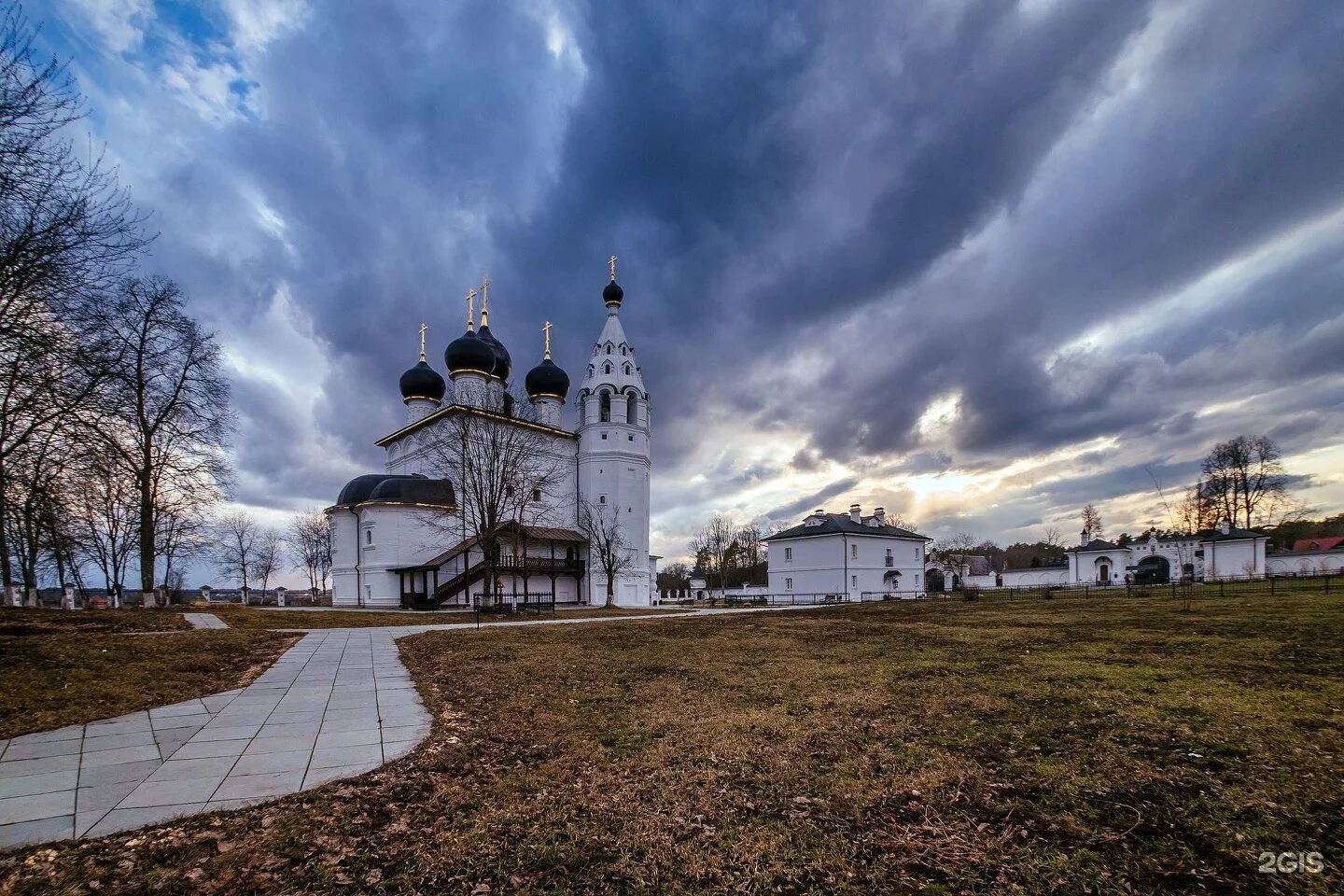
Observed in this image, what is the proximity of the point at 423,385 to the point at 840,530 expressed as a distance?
104 ft

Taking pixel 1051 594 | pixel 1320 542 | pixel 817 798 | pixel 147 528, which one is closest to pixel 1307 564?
pixel 1051 594

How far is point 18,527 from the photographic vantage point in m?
11.7

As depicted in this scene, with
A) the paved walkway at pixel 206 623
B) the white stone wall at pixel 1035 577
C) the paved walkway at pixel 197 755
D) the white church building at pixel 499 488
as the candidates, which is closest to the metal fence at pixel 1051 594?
the white stone wall at pixel 1035 577

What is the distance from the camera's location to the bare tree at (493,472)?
92.5ft

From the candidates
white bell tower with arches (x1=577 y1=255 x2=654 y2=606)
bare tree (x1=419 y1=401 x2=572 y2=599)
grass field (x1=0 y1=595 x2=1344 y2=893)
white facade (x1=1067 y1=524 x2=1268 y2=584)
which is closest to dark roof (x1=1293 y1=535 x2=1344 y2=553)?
white facade (x1=1067 y1=524 x2=1268 y2=584)

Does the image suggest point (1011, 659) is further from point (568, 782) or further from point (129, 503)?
point (129, 503)

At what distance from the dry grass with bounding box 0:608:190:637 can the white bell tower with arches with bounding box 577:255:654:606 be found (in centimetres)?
2398

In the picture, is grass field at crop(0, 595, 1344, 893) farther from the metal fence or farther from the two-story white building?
the two-story white building

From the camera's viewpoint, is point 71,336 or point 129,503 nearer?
point 71,336

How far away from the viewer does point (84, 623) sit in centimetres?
1346

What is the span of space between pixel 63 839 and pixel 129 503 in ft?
76.8

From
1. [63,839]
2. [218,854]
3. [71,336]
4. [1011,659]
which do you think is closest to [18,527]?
[71,336]

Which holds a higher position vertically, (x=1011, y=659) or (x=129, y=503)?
(x=129, y=503)

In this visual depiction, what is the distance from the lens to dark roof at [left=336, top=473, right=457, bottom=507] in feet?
112
